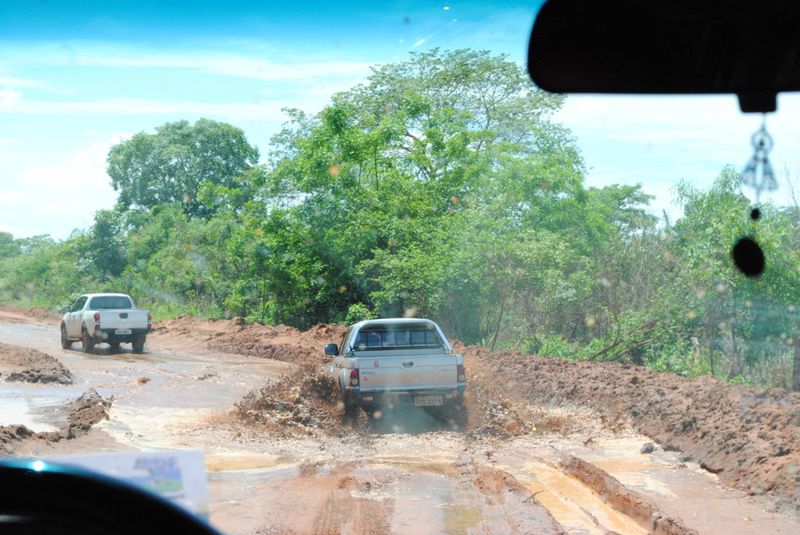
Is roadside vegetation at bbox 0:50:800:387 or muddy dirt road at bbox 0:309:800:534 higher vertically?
roadside vegetation at bbox 0:50:800:387

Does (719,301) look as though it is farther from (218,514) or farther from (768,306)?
(218,514)

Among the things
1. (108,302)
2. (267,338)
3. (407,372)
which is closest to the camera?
(407,372)

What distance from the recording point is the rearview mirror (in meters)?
2.63

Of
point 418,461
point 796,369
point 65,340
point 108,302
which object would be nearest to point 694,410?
point 796,369

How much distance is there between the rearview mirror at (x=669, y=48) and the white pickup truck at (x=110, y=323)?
26953 millimetres

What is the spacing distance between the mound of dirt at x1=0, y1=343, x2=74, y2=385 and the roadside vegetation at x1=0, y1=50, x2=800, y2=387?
9.00 m

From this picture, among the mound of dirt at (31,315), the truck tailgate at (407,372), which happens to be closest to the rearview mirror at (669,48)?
the truck tailgate at (407,372)

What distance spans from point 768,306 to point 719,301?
1149 mm

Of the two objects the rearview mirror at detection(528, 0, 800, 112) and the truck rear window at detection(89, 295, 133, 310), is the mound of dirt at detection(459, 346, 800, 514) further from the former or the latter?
the truck rear window at detection(89, 295, 133, 310)

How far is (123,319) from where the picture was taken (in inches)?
1121

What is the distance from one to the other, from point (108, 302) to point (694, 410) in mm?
21785

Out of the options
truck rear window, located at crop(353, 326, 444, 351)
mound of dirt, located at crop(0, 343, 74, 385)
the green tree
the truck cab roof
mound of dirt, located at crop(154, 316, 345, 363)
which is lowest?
mound of dirt, located at crop(154, 316, 345, 363)

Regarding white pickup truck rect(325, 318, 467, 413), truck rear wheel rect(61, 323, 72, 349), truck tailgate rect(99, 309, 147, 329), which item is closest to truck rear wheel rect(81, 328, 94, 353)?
truck tailgate rect(99, 309, 147, 329)

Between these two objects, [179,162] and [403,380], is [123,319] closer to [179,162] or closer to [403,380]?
[403,380]
